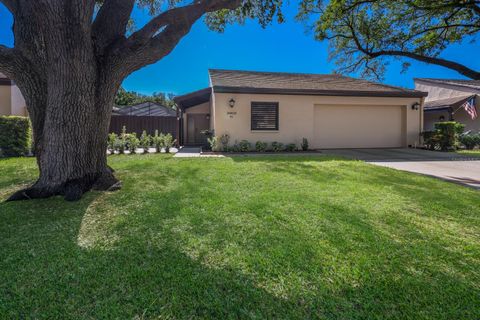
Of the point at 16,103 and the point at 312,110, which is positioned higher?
the point at 16,103

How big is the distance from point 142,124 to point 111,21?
43.8 ft

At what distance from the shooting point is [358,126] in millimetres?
13391

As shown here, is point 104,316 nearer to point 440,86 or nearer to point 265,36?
point 265,36

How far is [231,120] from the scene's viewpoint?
11.7 metres

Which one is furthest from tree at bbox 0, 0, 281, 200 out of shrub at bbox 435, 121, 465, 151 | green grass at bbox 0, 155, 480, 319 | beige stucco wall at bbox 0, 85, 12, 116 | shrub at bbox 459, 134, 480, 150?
shrub at bbox 459, 134, 480, 150

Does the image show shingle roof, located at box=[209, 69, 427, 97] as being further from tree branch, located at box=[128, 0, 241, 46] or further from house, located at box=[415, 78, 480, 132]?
tree branch, located at box=[128, 0, 241, 46]

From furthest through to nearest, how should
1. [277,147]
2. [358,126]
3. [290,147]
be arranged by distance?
1. [358,126]
2. [290,147]
3. [277,147]

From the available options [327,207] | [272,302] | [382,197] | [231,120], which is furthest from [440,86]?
[272,302]

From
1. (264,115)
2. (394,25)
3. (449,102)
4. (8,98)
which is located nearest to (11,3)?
(264,115)

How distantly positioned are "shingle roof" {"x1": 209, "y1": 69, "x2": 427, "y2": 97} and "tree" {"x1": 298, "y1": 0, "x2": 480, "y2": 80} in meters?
2.45

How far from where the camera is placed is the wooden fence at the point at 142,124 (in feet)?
55.2

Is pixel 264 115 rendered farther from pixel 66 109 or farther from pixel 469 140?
pixel 469 140

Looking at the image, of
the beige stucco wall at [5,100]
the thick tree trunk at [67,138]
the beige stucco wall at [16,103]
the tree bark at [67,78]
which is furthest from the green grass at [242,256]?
the beige stucco wall at [5,100]

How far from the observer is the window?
12.0 metres
